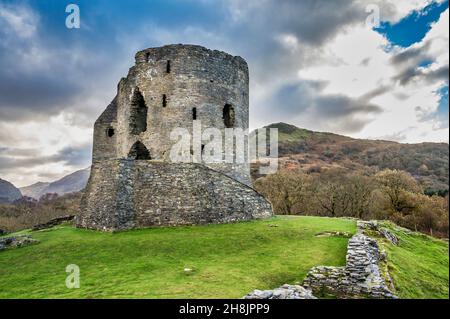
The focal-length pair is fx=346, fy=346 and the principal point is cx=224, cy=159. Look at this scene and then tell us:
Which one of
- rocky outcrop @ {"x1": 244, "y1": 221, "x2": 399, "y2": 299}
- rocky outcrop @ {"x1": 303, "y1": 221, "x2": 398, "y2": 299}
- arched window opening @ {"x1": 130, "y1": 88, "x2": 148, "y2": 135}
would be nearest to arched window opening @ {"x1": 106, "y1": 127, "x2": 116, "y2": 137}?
arched window opening @ {"x1": 130, "y1": 88, "x2": 148, "y2": 135}

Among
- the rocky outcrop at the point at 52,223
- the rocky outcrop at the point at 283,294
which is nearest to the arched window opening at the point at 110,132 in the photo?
the rocky outcrop at the point at 52,223

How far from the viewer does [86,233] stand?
1448 cm

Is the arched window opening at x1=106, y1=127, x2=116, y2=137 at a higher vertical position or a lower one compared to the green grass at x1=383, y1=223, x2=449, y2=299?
higher

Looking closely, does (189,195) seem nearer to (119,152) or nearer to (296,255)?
(296,255)

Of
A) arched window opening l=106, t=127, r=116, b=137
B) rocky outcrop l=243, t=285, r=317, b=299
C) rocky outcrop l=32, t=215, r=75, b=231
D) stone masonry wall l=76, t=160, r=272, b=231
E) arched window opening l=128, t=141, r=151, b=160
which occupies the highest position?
arched window opening l=106, t=127, r=116, b=137

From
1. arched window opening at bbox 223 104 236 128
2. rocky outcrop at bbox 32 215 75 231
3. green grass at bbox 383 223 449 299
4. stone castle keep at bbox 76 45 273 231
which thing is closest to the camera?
green grass at bbox 383 223 449 299

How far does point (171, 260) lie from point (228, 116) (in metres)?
13.1

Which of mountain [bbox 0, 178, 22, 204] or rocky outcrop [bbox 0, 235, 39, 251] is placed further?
mountain [bbox 0, 178, 22, 204]

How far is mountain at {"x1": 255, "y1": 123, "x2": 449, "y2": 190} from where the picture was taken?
233 feet

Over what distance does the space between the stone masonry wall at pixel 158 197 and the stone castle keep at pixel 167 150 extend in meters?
0.04

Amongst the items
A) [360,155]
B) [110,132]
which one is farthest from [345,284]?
[360,155]

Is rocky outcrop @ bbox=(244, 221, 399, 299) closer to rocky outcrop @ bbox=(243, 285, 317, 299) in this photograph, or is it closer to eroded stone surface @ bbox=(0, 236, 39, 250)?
rocky outcrop @ bbox=(243, 285, 317, 299)

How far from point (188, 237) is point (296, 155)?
297 ft

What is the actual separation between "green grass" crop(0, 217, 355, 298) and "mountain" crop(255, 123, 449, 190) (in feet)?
169
